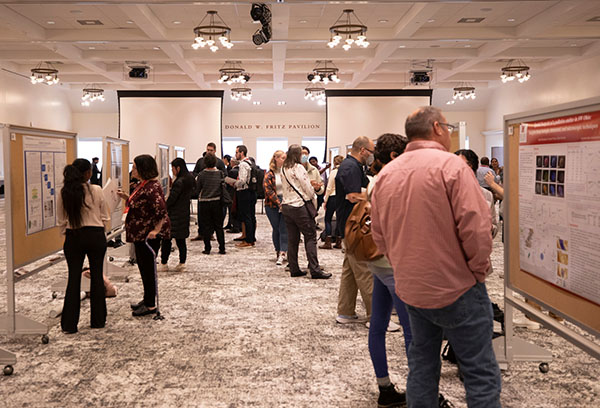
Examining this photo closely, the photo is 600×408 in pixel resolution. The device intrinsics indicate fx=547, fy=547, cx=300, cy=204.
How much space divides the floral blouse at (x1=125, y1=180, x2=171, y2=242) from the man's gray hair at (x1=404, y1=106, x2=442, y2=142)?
3156mm

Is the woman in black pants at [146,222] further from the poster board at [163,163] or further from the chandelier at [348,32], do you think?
the chandelier at [348,32]

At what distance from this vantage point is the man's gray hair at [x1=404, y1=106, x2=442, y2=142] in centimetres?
222

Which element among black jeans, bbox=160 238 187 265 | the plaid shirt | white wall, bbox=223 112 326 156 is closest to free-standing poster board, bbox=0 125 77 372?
black jeans, bbox=160 238 187 265

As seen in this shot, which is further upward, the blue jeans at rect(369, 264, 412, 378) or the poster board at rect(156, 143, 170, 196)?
the poster board at rect(156, 143, 170, 196)

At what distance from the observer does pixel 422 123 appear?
2.22 m

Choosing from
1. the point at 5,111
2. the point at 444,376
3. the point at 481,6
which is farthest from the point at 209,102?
the point at 444,376

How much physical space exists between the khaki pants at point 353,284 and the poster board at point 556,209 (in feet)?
4.34

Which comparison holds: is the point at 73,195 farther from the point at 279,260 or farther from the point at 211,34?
the point at 211,34

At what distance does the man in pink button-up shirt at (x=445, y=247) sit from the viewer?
6.55ft

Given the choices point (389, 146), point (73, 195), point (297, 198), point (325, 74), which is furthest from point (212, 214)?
point (325, 74)

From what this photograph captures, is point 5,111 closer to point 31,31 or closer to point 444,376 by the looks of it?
point 31,31

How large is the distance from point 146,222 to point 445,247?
11.0 feet

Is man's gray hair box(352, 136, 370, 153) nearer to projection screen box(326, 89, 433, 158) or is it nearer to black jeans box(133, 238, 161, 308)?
black jeans box(133, 238, 161, 308)

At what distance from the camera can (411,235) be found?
2.10 meters
